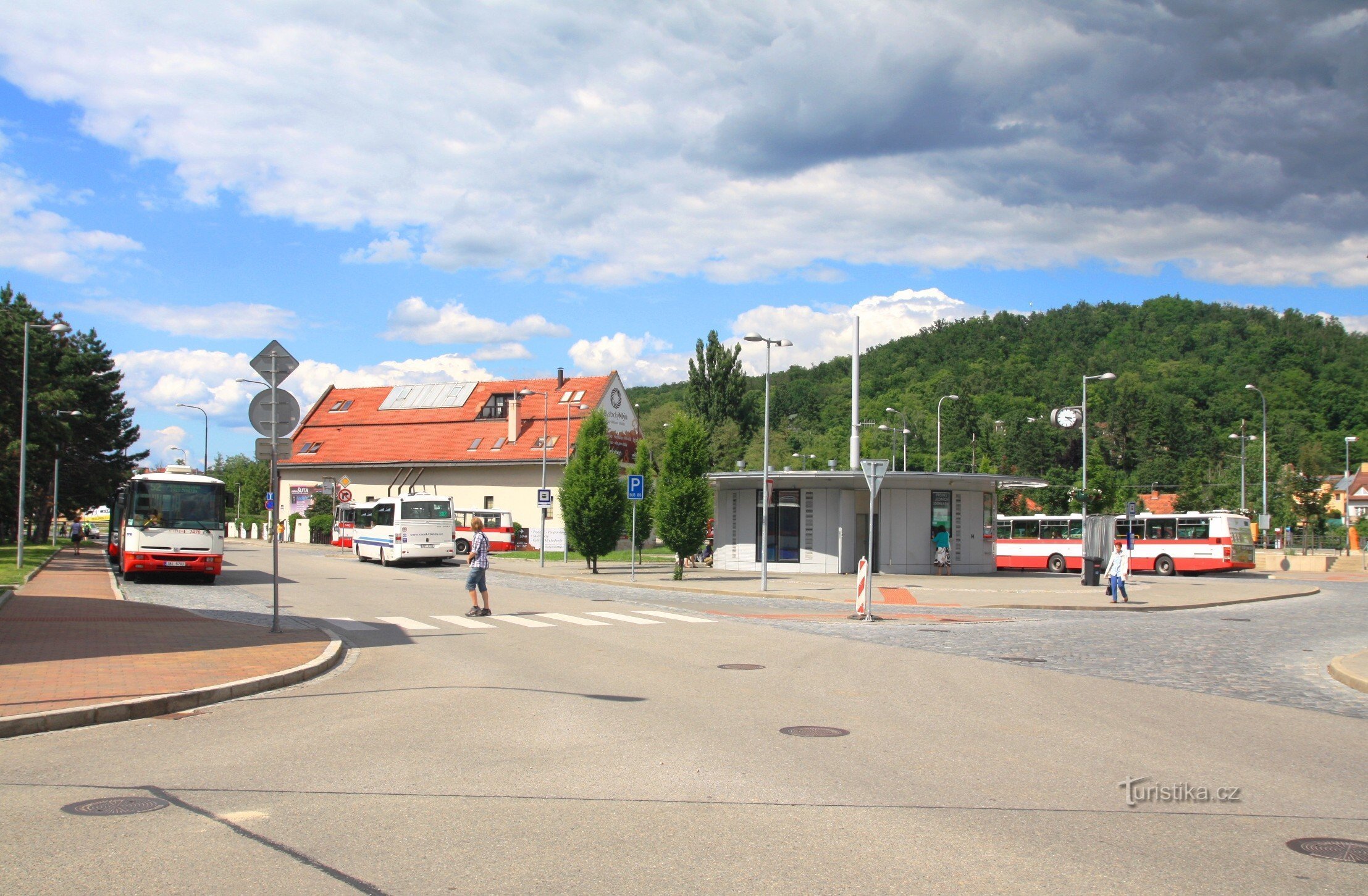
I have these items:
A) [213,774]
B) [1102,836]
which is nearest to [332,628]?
[213,774]

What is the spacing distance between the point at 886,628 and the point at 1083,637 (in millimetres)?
3380

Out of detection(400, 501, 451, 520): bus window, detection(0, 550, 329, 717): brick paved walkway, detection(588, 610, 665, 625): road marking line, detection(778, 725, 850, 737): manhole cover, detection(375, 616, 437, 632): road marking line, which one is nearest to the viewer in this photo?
detection(778, 725, 850, 737): manhole cover

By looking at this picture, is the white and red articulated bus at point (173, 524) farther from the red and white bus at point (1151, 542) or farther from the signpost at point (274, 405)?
the red and white bus at point (1151, 542)

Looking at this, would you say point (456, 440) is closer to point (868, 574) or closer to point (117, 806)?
point (868, 574)

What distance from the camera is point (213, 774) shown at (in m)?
7.04

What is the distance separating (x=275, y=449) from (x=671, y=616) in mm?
8560

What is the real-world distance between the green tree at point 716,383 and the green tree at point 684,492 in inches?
1962

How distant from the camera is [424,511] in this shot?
38.5 m

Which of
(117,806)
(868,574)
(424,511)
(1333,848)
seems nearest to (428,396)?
(424,511)

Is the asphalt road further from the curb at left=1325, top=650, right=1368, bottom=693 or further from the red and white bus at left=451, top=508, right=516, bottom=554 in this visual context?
the red and white bus at left=451, top=508, right=516, bottom=554

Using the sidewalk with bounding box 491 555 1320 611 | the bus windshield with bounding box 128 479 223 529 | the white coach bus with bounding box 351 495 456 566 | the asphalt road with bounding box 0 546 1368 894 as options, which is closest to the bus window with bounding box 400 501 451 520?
the white coach bus with bounding box 351 495 456 566

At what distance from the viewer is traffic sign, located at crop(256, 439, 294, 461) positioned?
606 inches

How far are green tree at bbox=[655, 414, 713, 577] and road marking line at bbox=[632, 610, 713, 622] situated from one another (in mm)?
11581

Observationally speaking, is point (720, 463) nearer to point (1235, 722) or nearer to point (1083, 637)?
point (1083, 637)
